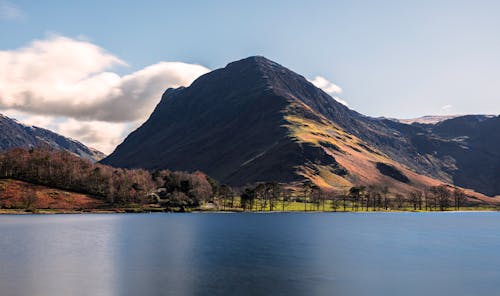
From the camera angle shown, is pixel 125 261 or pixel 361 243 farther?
pixel 361 243

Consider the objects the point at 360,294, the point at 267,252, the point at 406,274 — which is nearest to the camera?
the point at 360,294

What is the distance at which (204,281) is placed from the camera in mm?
75062

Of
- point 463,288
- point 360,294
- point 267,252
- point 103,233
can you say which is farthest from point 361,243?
point 103,233

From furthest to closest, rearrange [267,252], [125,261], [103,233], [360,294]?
[103,233]
[267,252]
[125,261]
[360,294]

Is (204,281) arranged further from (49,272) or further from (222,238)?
(222,238)

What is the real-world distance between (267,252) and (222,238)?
1394 inches

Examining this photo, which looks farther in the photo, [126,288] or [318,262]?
[318,262]

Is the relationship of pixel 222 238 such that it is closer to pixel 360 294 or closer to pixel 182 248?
pixel 182 248

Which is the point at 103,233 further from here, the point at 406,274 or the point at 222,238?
the point at 406,274

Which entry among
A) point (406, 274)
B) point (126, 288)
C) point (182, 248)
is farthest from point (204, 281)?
point (182, 248)

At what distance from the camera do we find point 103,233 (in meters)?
157

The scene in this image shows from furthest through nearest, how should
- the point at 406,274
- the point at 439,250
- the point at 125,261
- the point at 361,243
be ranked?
1. the point at 361,243
2. the point at 439,250
3. the point at 125,261
4. the point at 406,274

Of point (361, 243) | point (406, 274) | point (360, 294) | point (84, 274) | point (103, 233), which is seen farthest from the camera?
point (103, 233)

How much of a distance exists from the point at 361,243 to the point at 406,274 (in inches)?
2110
